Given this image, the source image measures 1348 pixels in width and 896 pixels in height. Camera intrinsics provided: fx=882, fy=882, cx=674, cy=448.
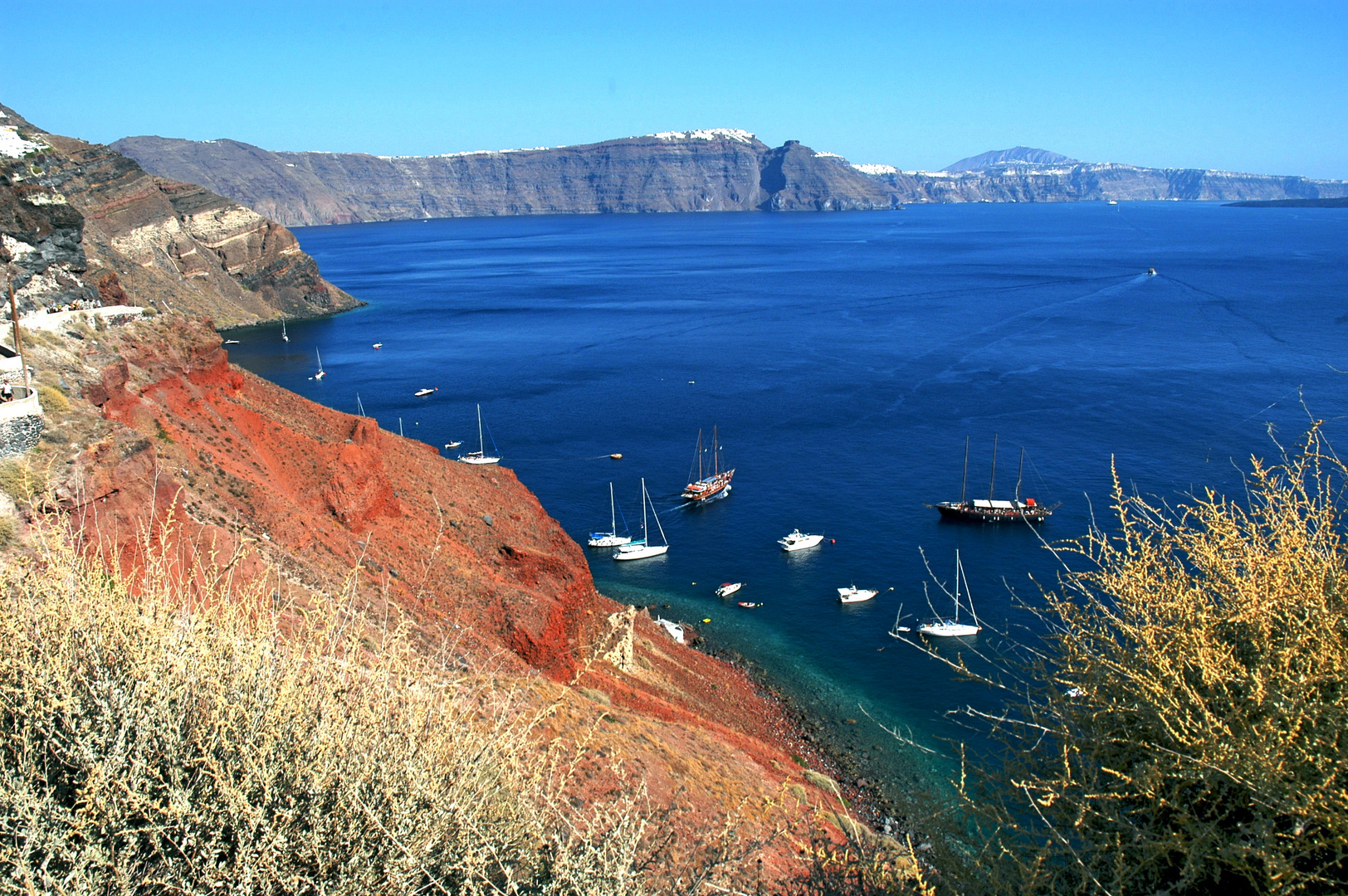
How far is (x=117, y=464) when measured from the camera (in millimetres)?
18828

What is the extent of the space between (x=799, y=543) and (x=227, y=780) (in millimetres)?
46806

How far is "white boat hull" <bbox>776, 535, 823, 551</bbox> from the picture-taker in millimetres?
52938

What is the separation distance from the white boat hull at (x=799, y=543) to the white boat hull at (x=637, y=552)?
24.0ft

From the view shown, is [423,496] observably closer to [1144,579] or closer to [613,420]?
[1144,579]

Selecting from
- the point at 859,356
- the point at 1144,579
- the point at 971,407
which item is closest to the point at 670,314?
the point at 859,356

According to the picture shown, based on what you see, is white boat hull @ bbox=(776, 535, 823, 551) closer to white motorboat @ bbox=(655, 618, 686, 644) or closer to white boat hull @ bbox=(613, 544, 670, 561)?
white boat hull @ bbox=(613, 544, 670, 561)

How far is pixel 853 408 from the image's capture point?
79.4 metres

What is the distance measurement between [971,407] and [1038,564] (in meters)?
29.8

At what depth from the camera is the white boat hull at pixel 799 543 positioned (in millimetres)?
52938

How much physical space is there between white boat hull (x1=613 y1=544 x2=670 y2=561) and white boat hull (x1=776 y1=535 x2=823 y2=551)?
731cm

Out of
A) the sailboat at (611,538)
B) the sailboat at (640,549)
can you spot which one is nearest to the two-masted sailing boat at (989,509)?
the sailboat at (640,549)

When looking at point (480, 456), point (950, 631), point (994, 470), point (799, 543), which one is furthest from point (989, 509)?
point (480, 456)

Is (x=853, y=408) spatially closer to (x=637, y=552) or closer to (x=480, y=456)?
(x=480, y=456)

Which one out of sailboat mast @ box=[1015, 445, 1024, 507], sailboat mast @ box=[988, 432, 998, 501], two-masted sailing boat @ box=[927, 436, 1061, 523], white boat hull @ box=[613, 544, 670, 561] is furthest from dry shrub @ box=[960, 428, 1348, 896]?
sailboat mast @ box=[988, 432, 998, 501]
